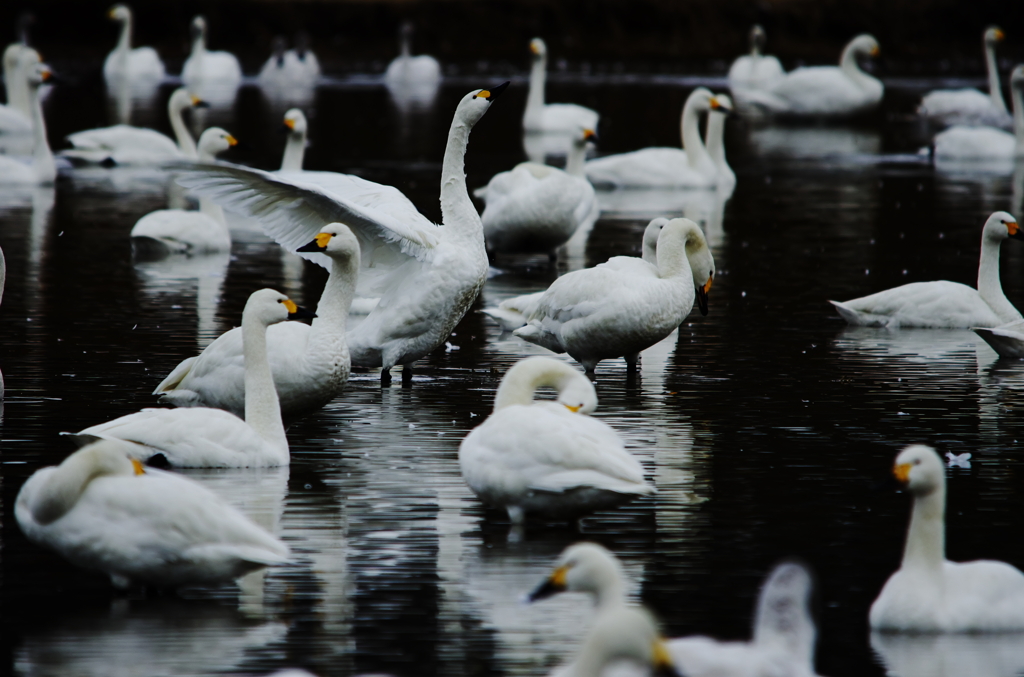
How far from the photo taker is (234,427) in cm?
710

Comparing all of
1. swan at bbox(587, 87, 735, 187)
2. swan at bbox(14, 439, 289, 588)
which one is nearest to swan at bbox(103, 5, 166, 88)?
swan at bbox(587, 87, 735, 187)

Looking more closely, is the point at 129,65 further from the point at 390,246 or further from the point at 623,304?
the point at 623,304

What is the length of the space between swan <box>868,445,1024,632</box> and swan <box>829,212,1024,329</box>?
5775 millimetres

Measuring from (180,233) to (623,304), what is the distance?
670cm

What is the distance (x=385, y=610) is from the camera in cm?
545

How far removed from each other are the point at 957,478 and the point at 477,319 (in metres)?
5.45

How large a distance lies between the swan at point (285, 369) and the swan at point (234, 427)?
0.38 metres

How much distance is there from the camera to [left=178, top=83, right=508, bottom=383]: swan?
30.1ft

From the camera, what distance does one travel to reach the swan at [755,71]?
116 feet

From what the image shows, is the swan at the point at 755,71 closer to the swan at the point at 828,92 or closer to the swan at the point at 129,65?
the swan at the point at 828,92

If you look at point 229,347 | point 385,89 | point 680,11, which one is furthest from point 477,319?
point 680,11

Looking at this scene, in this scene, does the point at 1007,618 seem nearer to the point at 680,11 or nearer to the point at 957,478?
the point at 957,478

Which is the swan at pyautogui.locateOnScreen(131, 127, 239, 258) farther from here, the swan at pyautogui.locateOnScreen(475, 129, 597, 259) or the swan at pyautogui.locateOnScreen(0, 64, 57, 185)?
the swan at pyautogui.locateOnScreen(0, 64, 57, 185)

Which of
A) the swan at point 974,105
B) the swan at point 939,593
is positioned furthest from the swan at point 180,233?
the swan at point 974,105
